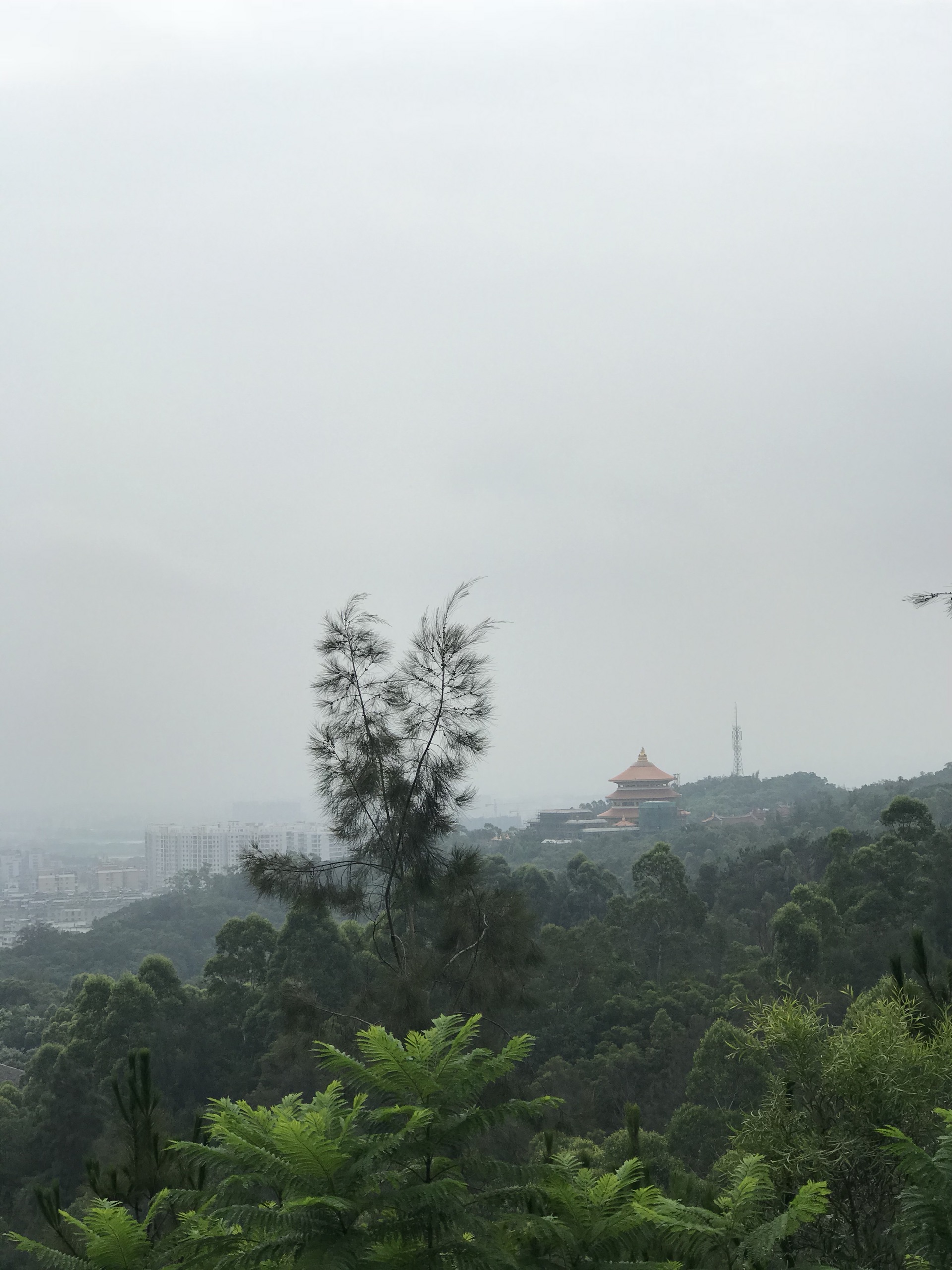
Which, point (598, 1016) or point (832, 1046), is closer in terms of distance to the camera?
point (832, 1046)

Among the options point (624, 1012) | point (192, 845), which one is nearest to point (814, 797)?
point (192, 845)

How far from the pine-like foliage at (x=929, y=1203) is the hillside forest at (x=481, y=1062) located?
12 mm

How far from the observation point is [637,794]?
A: 233 feet

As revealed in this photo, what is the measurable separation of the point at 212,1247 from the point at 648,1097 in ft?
48.0

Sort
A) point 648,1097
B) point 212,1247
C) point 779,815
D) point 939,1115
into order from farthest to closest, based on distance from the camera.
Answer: point 779,815 < point 648,1097 < point 939,1115 < point 212,1247

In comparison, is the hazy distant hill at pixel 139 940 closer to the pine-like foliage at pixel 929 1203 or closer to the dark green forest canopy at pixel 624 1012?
the dark green forest canopy at pixel 624 1012

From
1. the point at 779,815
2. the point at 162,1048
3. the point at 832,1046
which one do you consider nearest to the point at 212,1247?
the point at 832,1046

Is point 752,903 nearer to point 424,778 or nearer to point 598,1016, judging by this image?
point 598,1016

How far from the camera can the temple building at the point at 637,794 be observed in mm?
68688

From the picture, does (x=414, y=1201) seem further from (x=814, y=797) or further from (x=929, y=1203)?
(x=814, y=797)

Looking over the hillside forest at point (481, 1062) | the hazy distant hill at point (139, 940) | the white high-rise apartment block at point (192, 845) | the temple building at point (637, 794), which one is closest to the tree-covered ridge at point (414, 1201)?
the hillside forest at point (481, 1062)

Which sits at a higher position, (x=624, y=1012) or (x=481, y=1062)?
(x=481, y=1062)

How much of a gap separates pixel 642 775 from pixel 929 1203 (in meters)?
69.1

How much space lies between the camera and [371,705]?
34.7 feet
